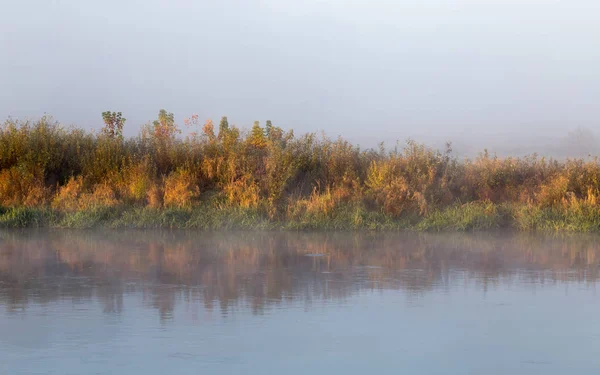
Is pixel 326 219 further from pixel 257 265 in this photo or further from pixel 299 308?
pixel 299 308

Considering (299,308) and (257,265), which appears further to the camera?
(257,265)

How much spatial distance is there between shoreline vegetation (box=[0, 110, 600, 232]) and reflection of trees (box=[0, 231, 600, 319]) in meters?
1.30

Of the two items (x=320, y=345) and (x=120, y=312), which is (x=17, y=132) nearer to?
(x=120, y=312)

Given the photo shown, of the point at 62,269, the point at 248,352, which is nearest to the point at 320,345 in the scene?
Result: the point at 248,352

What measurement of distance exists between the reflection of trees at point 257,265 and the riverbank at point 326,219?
1000 millimetres

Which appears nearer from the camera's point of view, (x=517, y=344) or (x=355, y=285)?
(x=517, y=344)

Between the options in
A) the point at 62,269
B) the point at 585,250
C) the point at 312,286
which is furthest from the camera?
the point at 585,250

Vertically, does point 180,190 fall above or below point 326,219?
above

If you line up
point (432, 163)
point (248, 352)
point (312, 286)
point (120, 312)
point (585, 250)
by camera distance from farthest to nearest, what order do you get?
point (432, 163)
point (585, 250)
point (312, 286)
point (120, 312)
point (248, 352)

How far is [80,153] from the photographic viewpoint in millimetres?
20984

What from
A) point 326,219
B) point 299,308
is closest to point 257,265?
point 299,308

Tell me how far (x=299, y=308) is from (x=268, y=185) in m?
10.7

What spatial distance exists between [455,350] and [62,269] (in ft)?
22.5

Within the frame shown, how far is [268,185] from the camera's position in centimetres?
1866
